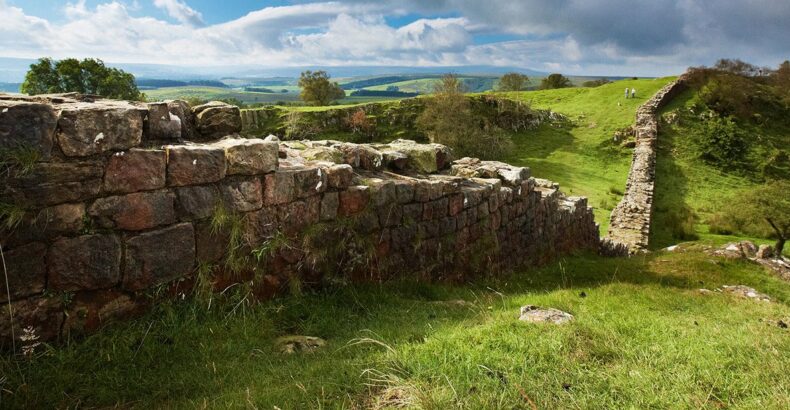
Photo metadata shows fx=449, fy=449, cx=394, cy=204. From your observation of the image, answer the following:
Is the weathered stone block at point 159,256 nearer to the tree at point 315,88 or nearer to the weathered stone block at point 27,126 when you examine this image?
the weathered stone block at point 27,126

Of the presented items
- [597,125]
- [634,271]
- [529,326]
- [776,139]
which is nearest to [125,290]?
[529,326]

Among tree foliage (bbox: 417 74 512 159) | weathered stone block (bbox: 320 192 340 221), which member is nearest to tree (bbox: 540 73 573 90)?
tree foliage (bbox: 417 74 512 159)

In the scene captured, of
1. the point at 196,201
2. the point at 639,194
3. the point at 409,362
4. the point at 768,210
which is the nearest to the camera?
the point at 409,362

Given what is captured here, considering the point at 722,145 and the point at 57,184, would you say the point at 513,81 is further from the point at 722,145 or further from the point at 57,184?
the point at 57,184

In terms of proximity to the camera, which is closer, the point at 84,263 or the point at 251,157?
the point at 84,263

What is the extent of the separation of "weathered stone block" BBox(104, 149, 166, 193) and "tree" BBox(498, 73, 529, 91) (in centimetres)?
7672

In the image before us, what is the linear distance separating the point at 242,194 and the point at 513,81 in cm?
7754

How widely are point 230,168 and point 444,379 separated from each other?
353 cm

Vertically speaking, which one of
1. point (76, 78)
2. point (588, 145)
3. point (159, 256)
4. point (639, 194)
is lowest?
point (639, 194)

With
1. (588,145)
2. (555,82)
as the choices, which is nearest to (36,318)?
(588,145)

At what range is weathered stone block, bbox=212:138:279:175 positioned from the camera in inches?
213

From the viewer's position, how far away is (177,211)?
4.95 meters

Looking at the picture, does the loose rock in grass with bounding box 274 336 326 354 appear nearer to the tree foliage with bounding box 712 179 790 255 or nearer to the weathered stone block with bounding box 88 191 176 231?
the weathered stone block with bounding box 88 191 176 231

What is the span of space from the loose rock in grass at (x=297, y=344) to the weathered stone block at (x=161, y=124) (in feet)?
9.37
